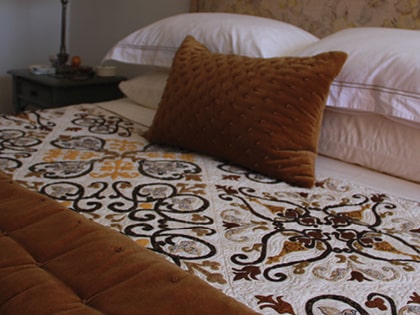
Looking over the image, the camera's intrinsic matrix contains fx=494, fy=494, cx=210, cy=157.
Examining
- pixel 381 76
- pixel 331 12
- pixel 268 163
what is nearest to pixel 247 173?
pixel 268 163

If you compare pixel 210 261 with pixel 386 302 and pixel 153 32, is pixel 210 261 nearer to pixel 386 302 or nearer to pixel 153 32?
pixel 386 302

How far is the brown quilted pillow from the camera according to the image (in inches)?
47.4

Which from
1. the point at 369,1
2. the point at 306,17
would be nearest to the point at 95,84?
the point at 306,17

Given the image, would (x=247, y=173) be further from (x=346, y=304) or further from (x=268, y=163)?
(x=346, y=304)

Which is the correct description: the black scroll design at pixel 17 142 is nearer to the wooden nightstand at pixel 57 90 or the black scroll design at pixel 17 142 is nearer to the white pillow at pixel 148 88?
the white pillow at pixel 148 88

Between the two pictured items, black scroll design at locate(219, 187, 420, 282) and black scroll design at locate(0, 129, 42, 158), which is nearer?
black scroll design at locate(219, 187, 420, 282)

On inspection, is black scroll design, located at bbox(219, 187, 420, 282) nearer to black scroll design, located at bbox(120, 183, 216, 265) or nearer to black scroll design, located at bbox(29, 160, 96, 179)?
black scroll design, located at bbox(120, 183, 216, 265)

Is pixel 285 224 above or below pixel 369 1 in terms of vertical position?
below

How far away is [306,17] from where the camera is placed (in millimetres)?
1844

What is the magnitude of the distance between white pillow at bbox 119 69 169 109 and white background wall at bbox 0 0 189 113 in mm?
763

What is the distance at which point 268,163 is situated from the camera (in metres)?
1.21

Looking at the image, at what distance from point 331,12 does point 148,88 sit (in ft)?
2.34

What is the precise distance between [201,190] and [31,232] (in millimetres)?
413

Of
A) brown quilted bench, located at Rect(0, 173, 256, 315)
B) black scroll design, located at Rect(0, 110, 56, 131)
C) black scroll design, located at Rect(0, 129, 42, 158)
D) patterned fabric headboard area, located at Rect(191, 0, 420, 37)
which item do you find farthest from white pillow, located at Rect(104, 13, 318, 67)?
brown quilted bench, located at Rect(0, 173, 256, 315)
